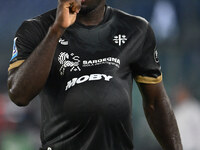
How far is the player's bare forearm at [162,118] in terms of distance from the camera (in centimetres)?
313

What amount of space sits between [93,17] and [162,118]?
0.81 m

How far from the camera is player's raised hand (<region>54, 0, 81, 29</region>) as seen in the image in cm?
237

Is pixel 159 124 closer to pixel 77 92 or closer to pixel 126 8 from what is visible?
pixel 77 92

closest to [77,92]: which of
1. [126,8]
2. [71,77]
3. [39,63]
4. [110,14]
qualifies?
[71,77]

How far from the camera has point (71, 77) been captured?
2.68 m

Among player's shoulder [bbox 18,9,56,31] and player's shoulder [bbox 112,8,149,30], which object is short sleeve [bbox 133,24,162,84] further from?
player's shoulder [bbox 18,9,56,31]

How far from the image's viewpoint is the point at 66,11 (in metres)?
2.37

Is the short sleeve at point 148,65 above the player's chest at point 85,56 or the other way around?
the other way around

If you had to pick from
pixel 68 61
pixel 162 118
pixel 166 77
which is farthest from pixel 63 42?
pixel 166 77

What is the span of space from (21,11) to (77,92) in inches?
246

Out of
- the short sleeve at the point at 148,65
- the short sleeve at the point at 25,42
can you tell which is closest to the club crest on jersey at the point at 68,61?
the short sleeve at the point at 25,42

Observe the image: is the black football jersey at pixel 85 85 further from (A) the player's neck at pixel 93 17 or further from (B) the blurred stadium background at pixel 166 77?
(B) the blurred stadium background at pixel 166 77

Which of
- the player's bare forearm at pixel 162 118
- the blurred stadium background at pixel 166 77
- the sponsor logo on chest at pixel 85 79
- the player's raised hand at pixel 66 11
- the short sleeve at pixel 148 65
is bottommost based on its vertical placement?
the blurred stadium background at pixel 166 77

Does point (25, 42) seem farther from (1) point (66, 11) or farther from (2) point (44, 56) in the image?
(1) point (66, 11)
